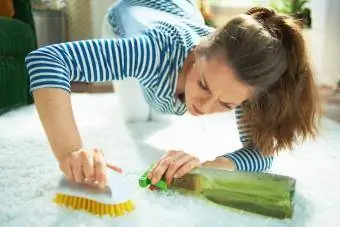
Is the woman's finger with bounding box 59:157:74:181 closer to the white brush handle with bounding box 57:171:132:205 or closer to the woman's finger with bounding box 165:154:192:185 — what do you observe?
the white brush handle with bounding box 57:171:132:205

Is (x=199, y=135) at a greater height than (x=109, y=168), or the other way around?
(x=109, y=168)

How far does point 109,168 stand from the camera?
1.89 feet

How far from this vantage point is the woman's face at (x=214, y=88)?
68 cm

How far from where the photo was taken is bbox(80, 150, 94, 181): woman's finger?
1.80 ft

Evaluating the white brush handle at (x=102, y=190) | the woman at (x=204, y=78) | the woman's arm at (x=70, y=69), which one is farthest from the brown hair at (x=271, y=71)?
the white brush handle at (x=102, y=190)

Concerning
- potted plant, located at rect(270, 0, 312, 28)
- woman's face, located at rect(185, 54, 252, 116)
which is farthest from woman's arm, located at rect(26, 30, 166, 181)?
potted plant, located at rect(270, 0, 312, 28)

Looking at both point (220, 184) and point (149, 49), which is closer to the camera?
point (220, 184)

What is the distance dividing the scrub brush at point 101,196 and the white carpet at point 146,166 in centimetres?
1

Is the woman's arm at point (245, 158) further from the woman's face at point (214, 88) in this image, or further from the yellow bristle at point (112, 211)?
the yellow bristle at point (112, 211)

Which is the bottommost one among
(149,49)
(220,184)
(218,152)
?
(218,152)

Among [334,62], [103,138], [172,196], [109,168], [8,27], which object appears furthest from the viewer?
[334,62]

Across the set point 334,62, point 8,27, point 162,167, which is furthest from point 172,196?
point 334,62

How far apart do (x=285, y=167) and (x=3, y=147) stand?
609mm

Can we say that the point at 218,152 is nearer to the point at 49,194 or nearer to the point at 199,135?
the point at 199,135
